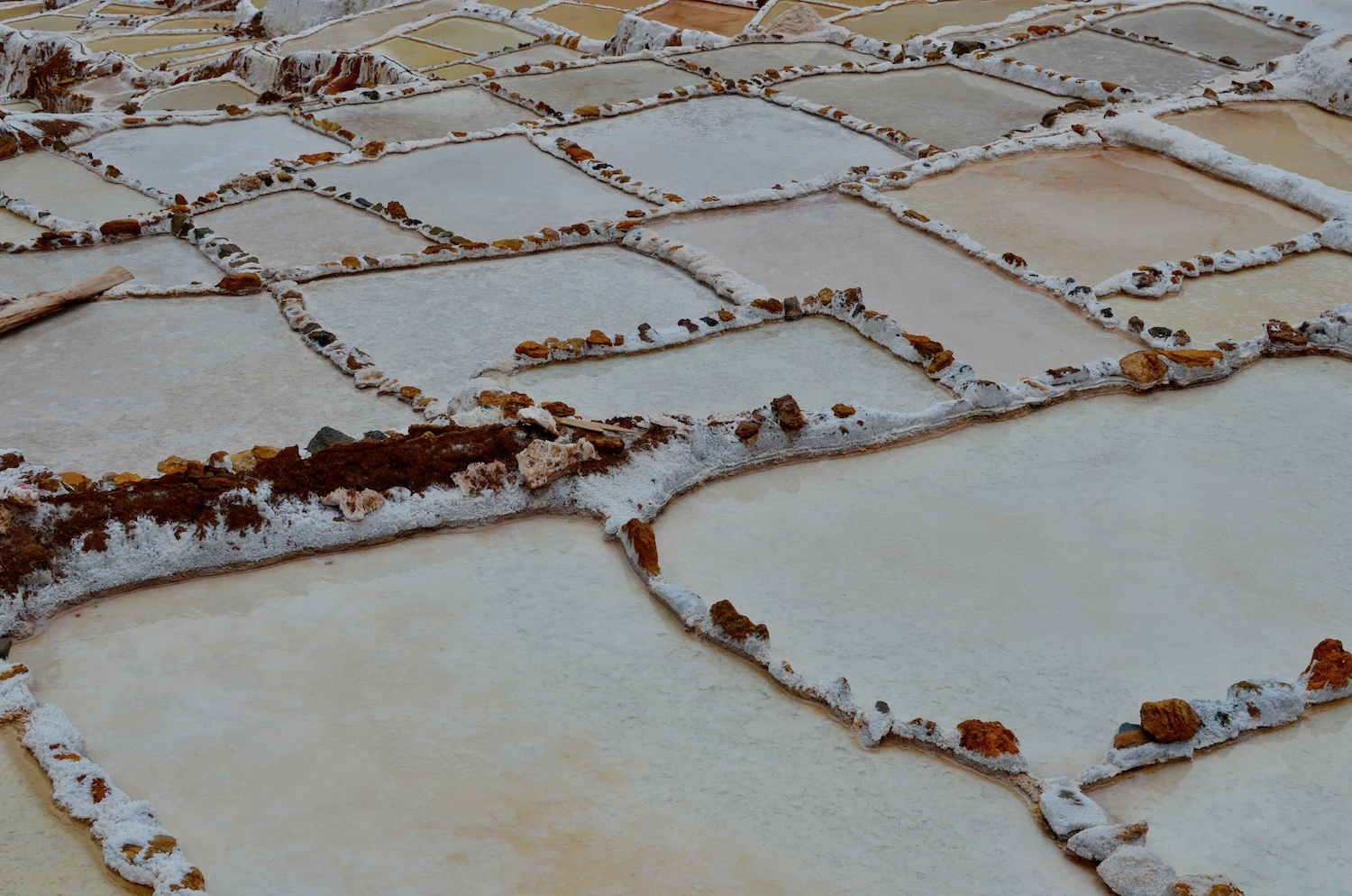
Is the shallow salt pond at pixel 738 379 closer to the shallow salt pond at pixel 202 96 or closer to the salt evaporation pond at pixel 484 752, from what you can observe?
the salt evaporation pond at pixel 484 752

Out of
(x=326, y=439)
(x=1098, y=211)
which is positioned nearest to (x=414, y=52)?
(x=1098, y=211)

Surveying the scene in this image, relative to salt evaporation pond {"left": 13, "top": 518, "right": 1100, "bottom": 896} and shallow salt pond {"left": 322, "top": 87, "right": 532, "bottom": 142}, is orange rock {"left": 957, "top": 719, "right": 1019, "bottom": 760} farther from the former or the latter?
shallow salt pond {"left": 322, "top": 87, "right": 532, "bottom": 142}

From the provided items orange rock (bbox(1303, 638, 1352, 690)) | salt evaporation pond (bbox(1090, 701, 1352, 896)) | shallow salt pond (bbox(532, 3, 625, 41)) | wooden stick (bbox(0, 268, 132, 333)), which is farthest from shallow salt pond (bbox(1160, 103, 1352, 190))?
wooden stick (bbox(0, 268, 132, 333))

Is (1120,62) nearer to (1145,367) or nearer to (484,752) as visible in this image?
(1145,367)

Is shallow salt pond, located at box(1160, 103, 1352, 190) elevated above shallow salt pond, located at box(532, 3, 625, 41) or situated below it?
above

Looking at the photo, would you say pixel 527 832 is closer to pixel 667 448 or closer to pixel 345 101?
pixel 667 448

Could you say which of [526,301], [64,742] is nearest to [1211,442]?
[526,301]
